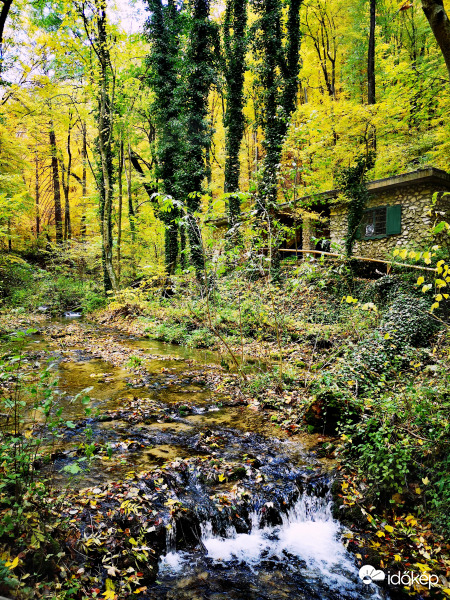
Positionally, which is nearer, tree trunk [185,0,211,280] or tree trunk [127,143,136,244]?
tree trunk [185,0,211,280]

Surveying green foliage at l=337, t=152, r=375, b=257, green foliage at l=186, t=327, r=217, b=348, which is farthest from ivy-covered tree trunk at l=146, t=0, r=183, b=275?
green foliage at l=337, t=152, r=375, b=257

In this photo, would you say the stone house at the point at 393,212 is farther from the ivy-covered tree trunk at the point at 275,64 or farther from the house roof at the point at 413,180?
the ivy-covered tree trunk at the point at 275,64

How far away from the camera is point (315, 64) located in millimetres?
24281

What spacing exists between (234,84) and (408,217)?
35.1 feet

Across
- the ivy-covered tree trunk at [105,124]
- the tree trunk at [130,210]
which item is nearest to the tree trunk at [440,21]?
the ivy-covered tree trunk at [105,124]

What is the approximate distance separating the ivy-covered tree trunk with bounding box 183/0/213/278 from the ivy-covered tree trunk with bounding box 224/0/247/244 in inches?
49.9

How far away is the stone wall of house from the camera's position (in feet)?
44.8

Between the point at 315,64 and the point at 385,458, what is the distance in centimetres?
2865

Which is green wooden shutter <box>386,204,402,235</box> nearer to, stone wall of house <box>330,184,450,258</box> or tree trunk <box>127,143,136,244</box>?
stone wall of house <box>330,184,450,258</box>

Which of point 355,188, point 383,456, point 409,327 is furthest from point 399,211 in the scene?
point 383,456

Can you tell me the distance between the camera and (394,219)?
48.3ft

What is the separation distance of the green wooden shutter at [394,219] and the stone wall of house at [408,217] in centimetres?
14

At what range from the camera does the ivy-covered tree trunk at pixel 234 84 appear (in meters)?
15.9

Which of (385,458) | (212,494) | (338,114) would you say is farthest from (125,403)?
(338,114)
